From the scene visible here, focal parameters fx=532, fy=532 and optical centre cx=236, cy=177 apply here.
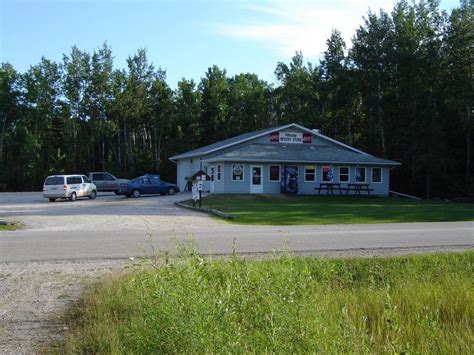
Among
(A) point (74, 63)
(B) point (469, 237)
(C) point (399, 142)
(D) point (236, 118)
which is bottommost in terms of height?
(B) point (469, 237)

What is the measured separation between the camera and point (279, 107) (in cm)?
6631

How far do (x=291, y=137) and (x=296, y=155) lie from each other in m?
3.27

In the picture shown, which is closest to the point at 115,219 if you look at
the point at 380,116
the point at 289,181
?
the point at 289,181

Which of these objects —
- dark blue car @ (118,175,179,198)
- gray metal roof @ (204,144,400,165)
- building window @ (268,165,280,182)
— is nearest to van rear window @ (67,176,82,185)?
dark blue car @ (118,175,179,198)

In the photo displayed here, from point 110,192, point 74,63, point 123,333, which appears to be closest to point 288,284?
point 123,333

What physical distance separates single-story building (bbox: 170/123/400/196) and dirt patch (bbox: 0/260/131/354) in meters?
26.6

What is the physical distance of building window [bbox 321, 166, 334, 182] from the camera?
39.4 m

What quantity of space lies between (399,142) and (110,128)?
3307 centimetres

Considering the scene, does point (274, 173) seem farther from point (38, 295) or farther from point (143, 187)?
point (38, 295)

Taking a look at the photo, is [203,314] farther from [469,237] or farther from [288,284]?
[469,237]

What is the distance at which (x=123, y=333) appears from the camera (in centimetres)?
561

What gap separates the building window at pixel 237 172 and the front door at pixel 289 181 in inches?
125

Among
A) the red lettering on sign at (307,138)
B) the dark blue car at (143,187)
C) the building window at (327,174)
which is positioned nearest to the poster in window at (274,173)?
the building window at (327,174)

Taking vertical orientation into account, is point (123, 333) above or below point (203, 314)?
below
